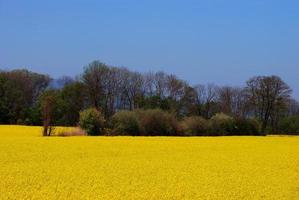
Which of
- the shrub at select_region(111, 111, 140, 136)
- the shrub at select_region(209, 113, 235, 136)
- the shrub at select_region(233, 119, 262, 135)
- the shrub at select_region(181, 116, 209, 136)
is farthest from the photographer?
the shrub at select_region(233, 119, 262, 135)

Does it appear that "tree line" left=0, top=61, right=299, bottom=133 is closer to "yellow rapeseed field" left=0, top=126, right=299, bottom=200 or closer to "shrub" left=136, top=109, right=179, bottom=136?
"shrub" left=136, top=109, right=179, bottom=136

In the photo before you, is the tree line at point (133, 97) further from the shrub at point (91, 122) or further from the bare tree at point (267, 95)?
the shrub at point (91, 122)

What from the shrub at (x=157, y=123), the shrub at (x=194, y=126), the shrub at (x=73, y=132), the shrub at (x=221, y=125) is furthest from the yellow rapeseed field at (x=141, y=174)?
the shrub at (x=221, y=125)

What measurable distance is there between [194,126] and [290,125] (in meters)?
27.8

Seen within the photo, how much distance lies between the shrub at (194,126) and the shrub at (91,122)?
9.70 metres

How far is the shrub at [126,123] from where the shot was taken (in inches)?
1993

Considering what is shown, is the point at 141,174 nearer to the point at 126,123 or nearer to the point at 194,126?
the point at 126,123

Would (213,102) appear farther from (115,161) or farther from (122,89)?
(115,161)

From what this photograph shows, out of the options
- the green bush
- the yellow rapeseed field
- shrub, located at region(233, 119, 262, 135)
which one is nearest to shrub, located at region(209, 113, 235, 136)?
shrub, located at region(233, 119, 262, 135)

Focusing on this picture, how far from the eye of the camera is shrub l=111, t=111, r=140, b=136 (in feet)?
166

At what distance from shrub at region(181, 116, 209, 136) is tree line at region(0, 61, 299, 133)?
36.6ft

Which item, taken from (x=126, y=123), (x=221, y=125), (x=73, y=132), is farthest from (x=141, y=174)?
(x=221, y=125)

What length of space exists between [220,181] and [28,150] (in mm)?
13383

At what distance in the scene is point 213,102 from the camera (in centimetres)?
7756
